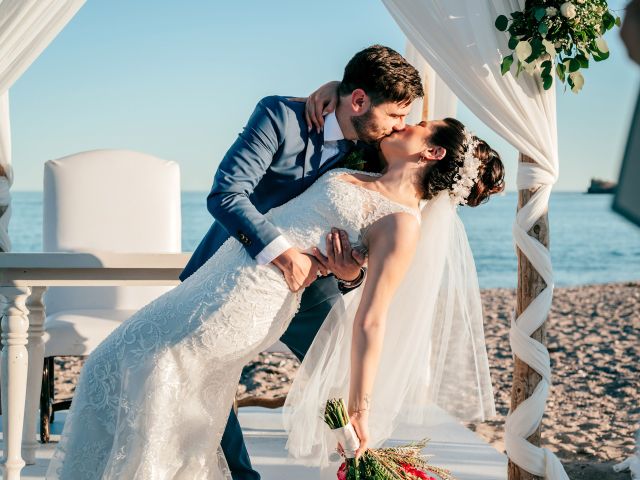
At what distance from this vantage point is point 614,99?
2995cm

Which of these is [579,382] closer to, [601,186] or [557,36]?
[557,36]

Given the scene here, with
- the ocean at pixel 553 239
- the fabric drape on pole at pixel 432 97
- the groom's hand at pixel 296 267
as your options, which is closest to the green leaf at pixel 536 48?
the groom's hand at pixel 296 267

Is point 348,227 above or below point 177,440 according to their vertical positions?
above

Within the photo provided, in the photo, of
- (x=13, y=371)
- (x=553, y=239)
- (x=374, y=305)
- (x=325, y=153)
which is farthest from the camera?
(x=553, y=239)

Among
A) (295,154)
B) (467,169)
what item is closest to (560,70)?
(467,169)

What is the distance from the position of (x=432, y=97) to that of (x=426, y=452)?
5.49 feet

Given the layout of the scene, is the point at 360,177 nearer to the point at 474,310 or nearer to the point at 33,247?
the point at 474,310

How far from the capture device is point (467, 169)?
8.11 feet

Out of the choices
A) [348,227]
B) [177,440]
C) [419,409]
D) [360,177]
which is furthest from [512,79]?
[177,440]

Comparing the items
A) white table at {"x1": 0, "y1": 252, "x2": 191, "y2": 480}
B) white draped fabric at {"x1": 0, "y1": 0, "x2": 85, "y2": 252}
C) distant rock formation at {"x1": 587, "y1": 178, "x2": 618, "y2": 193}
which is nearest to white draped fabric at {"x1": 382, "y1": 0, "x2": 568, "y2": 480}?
white table at {"x1": 0, "y1": 252, "x2": 191, "y2": 480}

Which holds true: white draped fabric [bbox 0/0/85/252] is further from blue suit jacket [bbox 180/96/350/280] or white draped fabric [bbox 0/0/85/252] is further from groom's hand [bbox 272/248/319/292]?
groom's hand [bbox 272/248/319/292]

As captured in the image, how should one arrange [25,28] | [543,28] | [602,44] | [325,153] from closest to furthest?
1. [325,153]
2. [543,28]
3. [602,44]
4. [25,28]

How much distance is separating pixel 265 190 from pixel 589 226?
28.9 metres

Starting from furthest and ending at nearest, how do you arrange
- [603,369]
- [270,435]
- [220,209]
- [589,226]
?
[589,226] → [603,369] → [270,435] → [220,209]
